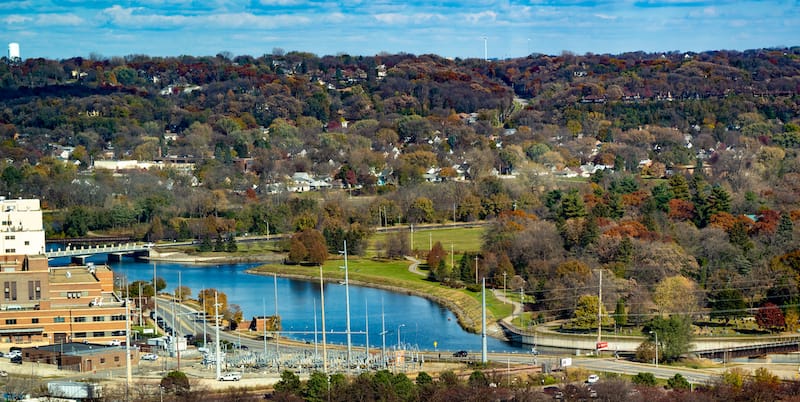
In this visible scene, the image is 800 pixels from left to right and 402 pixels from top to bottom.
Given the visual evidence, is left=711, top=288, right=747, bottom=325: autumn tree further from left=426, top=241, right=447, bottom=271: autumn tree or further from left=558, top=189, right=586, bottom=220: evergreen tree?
left=558, top=189, right=586, bottom=220: evergreen tree

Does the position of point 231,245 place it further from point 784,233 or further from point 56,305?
point 56,305

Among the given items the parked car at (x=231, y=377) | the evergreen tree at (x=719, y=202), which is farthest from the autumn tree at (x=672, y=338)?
the evergreen tree at (x=719, y=202)

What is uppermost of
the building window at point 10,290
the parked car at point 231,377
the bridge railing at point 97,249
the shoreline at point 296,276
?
the building window at point 10,290

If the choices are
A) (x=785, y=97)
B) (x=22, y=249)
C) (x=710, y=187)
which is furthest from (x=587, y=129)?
(x=22, y=249)

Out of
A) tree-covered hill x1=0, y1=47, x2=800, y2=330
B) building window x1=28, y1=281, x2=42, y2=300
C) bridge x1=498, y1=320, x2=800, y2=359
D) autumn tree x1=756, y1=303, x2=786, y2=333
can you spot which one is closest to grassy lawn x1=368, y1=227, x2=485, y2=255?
tree-covered hill x1=0, y1=47, x2=800, y2=330

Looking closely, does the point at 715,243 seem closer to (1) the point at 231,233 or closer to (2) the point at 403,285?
(2) the point at 403,285

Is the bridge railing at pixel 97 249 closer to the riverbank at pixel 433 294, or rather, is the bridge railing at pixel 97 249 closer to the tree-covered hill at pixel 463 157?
the tree-covered hill at pixel 463 157
